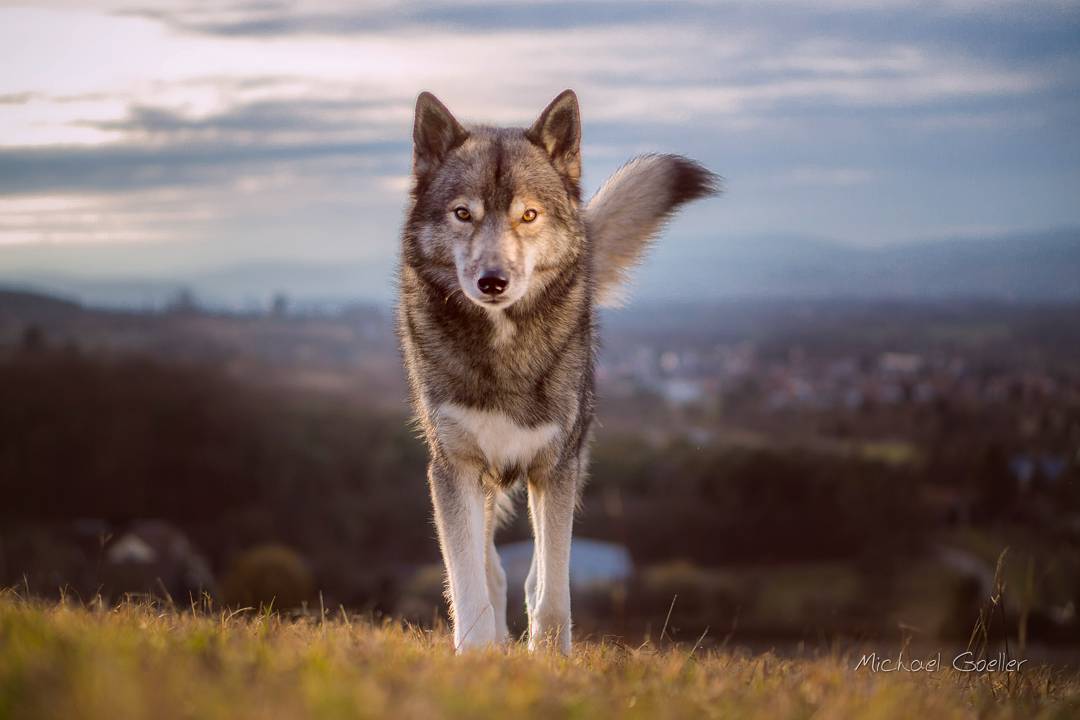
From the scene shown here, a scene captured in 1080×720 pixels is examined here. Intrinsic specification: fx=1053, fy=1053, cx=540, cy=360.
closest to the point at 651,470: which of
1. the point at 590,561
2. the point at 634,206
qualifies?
the point at 590,561

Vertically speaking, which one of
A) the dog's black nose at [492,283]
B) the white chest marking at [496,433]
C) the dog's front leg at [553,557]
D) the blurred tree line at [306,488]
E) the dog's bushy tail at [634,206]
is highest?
the dog's bushy tail at [634,206]

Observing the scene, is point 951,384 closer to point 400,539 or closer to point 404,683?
point 400,539

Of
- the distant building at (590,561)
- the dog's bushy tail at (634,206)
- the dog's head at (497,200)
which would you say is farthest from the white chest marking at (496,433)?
the distant building at (590,561)

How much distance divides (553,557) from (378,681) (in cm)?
243

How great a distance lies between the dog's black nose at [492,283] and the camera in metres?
5.64

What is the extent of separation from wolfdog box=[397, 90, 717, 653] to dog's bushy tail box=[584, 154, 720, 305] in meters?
0.85

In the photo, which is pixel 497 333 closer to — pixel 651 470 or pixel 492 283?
pixel 492 283

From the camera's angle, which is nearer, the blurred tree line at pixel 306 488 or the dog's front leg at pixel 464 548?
the dog's front leg at pixel 464 548

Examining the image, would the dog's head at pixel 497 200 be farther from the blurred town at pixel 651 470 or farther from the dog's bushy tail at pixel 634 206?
the blurred town at pixel 651 470

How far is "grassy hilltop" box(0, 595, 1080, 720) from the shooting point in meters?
3.20

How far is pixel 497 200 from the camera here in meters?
5.93

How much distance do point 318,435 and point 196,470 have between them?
10112 millimetres

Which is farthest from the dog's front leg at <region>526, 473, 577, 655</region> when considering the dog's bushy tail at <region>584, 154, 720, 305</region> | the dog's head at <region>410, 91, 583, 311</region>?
the dog's bushy tail at <region>584, 154, 720, 305</region>

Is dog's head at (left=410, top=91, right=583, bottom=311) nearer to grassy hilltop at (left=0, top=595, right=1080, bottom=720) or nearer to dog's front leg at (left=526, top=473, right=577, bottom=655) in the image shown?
dog's front leg at (left=526, top=473, right=577, bottom=655)
